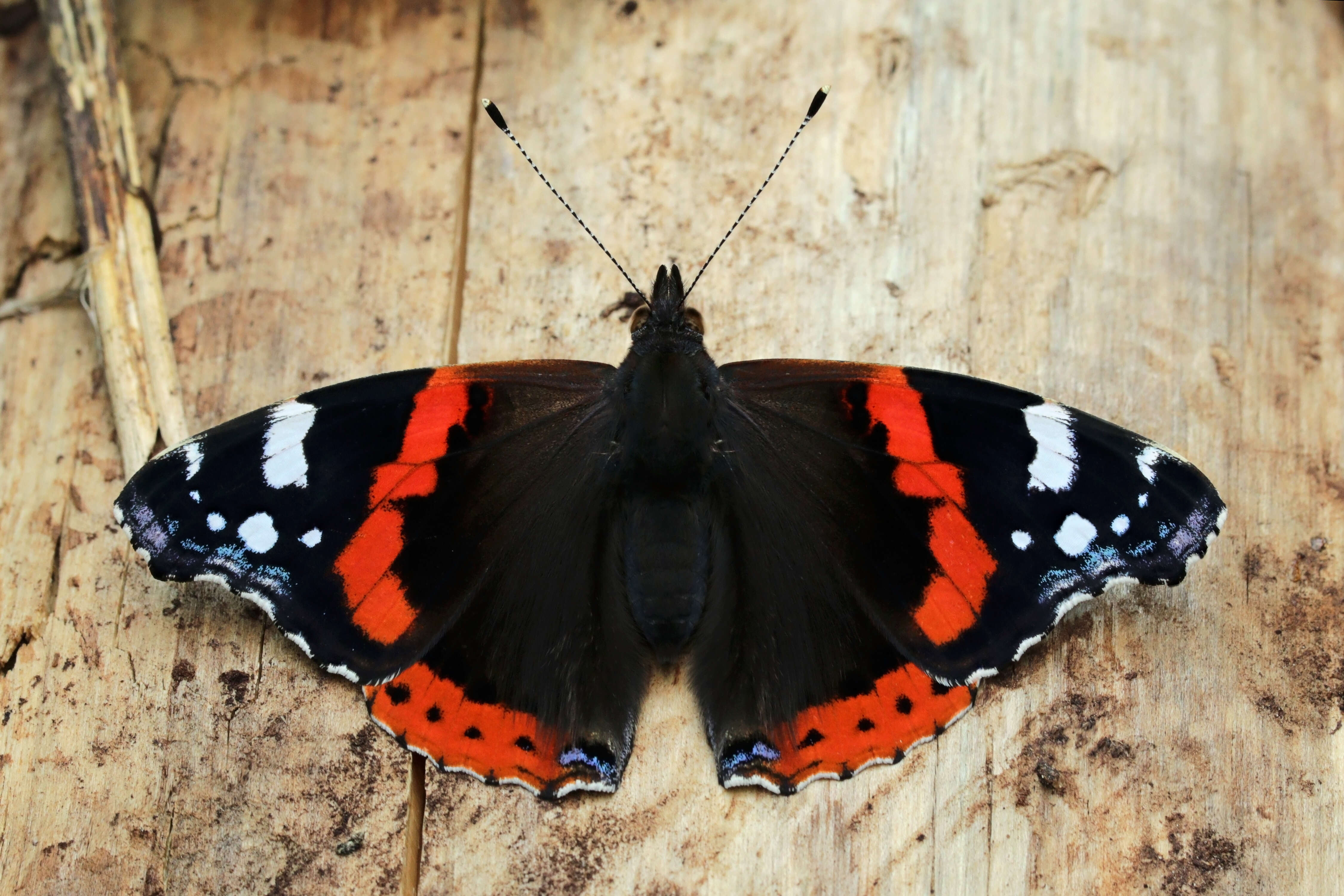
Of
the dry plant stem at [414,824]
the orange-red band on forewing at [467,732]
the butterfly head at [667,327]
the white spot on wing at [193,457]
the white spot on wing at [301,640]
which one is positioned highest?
the butterfly head at [667,327]

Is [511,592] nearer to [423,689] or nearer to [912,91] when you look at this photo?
[423,689]

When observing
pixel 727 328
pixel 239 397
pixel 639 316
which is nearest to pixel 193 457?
pixel 239 397

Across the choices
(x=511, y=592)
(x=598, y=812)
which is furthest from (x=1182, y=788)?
(x=511, y=592)

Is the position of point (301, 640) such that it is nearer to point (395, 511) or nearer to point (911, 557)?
point (395, 511)

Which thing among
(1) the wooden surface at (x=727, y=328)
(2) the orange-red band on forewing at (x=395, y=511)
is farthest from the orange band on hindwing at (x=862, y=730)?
(2) the orange-red band on forewing at (x=395, y=511)

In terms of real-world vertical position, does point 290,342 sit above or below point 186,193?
below

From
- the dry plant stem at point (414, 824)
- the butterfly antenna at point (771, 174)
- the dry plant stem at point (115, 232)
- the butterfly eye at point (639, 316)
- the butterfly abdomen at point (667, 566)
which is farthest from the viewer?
the butterfly eye at point (639, 316)

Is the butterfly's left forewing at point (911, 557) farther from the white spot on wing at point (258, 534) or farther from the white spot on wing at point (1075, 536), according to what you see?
the white spot on wing at point (258, 534)
